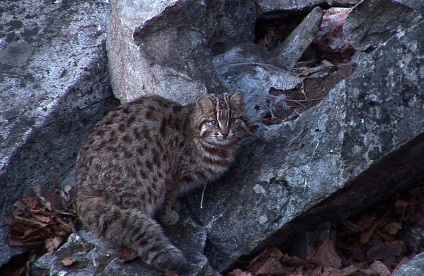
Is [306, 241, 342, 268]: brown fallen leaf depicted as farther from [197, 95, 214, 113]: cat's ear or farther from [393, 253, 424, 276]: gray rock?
[197, 95, 214, 113]: cat's ear

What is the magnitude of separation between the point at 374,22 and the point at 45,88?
11.5 feet

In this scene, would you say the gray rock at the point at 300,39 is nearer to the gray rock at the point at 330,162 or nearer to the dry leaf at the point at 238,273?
the gray rock at the point at 330,162

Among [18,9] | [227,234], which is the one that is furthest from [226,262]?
[18,9]

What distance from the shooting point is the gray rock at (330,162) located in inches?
231

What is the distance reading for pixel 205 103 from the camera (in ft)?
23.4

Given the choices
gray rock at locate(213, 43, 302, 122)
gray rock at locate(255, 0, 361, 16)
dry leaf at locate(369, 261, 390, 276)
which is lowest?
dry leaf at locate(369, 261, 390, 276)

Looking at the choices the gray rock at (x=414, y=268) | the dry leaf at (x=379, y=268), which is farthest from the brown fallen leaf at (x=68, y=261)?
the gray rock at (x=414, y=268)

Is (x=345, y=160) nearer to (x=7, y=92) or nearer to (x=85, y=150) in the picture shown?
(x=85, y=150)

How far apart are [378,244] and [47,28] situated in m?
4.40

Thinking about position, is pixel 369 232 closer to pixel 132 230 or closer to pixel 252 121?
pixel 252 121

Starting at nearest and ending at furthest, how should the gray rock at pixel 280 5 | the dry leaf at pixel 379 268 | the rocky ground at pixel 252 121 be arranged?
the rocky ground at pixel 252 121 < the dry leaf at pixel 379 268 < the gray rock at pixel 280 5

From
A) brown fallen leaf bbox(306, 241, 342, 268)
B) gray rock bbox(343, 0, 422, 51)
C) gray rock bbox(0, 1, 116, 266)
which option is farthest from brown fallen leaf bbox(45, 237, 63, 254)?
gray rock bbox(343, 0, 422, 51)

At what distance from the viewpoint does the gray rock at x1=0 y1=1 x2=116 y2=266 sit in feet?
25.2

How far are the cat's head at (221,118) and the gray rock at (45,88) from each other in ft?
5.12
